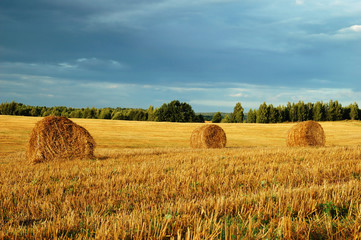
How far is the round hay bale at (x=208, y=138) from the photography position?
23125 mm

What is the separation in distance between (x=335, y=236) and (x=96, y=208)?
3.72 meters

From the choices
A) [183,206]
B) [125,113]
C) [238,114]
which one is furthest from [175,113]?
[183,206]

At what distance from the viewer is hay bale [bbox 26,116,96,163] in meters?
13.0

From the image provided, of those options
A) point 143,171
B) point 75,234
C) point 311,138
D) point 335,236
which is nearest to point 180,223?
point 75,234

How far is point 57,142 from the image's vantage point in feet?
43.9

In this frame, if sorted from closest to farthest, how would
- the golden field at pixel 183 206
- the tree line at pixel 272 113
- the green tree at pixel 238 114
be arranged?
the golden field at pixel 183 206, the tree line at pixel 272 113, the green tree at pixel 238 114

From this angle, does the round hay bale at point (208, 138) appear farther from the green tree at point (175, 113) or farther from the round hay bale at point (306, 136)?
the green tree at point (175, 113)

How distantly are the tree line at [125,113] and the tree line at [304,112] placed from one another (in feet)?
73.7

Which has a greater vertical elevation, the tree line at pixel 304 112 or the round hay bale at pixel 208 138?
the tree line at pixel 304 112

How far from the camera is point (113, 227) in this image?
326 centimetres

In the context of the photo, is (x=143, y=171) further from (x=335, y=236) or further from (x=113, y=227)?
(x=335, y=236)

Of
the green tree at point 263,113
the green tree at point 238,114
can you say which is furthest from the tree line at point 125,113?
the green tree at point 263,113

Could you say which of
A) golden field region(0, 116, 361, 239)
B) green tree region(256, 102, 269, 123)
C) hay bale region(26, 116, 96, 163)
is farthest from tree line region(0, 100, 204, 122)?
golden field region(0, 116, 361, 239)

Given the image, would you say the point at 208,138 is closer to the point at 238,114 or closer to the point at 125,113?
the point at 125,113
